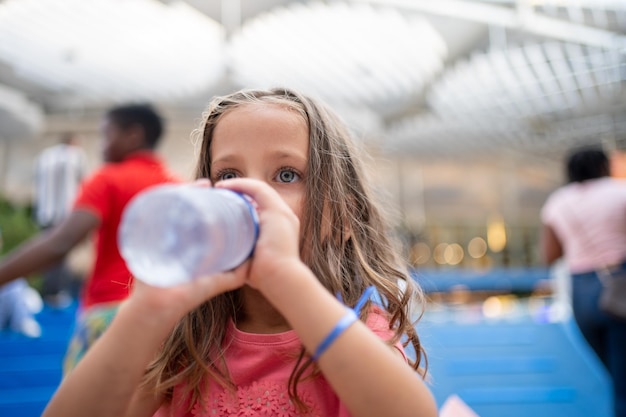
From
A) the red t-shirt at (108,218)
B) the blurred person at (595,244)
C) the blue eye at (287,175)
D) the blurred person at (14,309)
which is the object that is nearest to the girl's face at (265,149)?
the blue eye at (287,175)

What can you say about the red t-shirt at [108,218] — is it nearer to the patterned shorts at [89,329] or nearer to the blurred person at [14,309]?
the patterned shorts at [89,329]

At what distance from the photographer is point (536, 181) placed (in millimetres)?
11430

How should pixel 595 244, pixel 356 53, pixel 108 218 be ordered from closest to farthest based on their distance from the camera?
pixel 108 218
pixel 595 244
pixel 356 53

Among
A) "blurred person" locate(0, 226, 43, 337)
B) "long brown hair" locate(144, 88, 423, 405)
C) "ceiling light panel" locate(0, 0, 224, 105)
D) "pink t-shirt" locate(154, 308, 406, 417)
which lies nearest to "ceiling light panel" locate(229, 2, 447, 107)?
"ceiling light panel" locate(0, 0, 224, 105)

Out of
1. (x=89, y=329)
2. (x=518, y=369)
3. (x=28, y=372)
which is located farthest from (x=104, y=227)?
(x=518, y=369)

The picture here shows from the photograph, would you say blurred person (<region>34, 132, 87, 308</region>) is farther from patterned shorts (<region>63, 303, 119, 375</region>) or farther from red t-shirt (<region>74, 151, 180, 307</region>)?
patterned shorts (<region>63, 303, 119, 375</region>)

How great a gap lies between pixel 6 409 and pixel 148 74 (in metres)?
4.30

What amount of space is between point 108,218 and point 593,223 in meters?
1.67

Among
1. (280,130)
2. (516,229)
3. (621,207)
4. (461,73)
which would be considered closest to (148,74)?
(461,73)

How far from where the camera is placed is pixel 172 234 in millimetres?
423

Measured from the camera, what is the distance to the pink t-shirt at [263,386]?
0.66m

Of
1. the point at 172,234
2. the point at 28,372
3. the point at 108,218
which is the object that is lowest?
the point at 28,372

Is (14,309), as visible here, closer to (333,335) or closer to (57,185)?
(57,185)

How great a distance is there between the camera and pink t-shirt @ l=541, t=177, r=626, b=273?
1877mm
